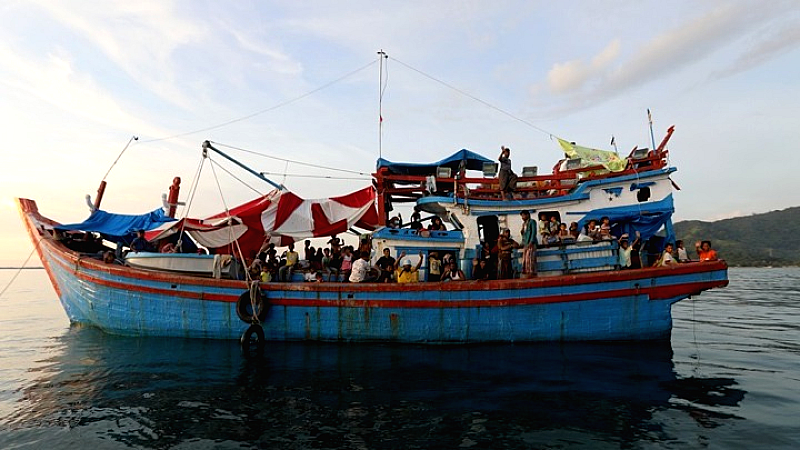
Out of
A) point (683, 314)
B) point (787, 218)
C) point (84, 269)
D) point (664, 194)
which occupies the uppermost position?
point (787, 218)

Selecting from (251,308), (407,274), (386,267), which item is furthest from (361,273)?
(251,308)

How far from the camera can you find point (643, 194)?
40.5 feet

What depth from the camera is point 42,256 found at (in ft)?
51.2

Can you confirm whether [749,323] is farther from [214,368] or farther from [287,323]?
[214,368]

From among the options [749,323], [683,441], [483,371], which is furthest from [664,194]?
[749,323]

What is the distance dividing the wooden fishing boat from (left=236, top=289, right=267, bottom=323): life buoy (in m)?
0.03

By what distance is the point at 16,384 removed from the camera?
357 inches

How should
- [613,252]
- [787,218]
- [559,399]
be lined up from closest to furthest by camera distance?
[559,399] < [613,252] < [787,218]

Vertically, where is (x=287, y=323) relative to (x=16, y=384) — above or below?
above

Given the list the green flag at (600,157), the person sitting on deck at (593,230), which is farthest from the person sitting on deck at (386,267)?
the green flag at (600,157)

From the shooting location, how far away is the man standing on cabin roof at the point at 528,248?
1115 cm

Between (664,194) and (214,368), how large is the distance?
12158mm

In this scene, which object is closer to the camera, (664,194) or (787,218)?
(664,194)

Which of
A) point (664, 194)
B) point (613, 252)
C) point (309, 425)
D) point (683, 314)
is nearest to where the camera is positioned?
point (309, 425)
